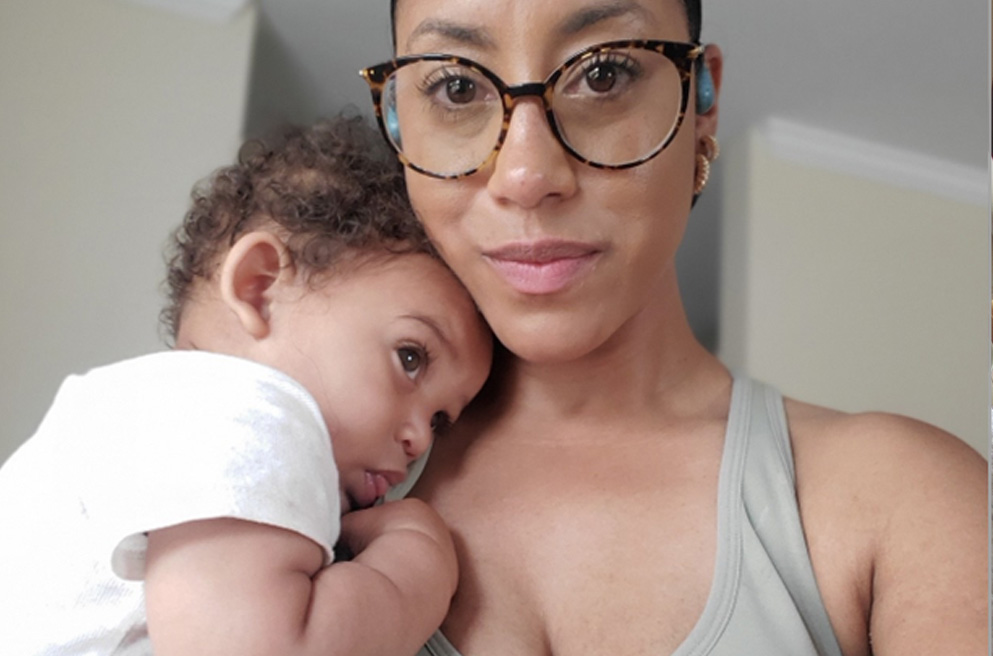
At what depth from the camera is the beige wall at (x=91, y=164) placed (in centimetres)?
248

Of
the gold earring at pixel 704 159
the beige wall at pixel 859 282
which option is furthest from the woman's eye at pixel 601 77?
the beige wall at pixel 859 282

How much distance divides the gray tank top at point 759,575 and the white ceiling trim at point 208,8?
233 centimetres

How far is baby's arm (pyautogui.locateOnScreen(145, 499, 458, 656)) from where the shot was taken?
2.57 feet

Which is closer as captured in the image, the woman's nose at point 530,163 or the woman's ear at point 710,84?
the woman's nose at point 530,163

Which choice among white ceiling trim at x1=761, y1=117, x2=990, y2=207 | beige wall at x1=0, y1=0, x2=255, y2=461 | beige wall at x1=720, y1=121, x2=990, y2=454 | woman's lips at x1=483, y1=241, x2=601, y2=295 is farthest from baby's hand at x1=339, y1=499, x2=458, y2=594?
white ceiling trim at x1=761, y1=117, x2=990, y2=207

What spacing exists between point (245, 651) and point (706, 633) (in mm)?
416

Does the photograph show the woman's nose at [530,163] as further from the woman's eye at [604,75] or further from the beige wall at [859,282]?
the beige wall at [859,282]

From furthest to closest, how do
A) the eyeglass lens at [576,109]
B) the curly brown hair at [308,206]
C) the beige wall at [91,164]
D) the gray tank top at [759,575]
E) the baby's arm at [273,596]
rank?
1. the beige wall at [91,164]
2. the curly brown hair at [308,206]
3. the eyeglass lens at [576,109]
4. the gray tank top at [759,575]
5. the baby's arm at [273,596]

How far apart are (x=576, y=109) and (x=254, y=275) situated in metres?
0.40

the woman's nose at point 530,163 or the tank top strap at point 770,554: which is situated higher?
the woman's nose at point 530,163

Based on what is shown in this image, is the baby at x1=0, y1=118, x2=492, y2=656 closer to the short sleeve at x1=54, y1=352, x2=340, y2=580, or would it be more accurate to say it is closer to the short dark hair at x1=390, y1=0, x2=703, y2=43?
the short sleeve at x1=54, y1=352, x2=340, y2=580

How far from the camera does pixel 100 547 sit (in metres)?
0.88

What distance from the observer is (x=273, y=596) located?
80 centimetres

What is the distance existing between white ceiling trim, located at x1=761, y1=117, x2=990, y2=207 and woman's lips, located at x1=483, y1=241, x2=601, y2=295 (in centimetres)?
281
